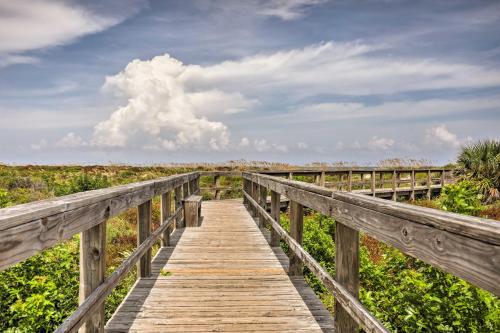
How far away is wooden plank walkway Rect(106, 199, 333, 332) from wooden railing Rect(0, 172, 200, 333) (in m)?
0.54

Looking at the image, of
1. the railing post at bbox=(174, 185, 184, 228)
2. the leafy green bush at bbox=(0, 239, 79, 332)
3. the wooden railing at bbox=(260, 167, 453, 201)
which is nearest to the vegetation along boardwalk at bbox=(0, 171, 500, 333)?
the leafy green bush at bbox=(0, 239, 79, 332)

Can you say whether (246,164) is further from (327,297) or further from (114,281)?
(114,281)

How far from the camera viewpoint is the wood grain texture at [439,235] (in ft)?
4.91

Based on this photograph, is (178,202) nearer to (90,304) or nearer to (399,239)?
(90,304)

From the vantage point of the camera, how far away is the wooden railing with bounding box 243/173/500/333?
153 cm

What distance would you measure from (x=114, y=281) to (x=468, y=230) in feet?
9.36

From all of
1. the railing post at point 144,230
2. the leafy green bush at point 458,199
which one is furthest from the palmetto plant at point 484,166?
the railing post at point 144,230

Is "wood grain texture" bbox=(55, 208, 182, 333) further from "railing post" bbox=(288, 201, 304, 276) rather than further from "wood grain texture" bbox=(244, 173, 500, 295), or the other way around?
"railing post" bbox=(288, 201, 304, 276)

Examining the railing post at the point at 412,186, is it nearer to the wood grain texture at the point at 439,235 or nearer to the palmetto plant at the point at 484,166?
the palmetto plant at the point at 484,166

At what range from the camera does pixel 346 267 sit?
3.12 metres

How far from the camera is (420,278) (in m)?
4.65

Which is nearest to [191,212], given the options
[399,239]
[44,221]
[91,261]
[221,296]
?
[221,296]

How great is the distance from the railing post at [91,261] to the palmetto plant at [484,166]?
1677 cm

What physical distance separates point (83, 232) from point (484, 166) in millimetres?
18929
